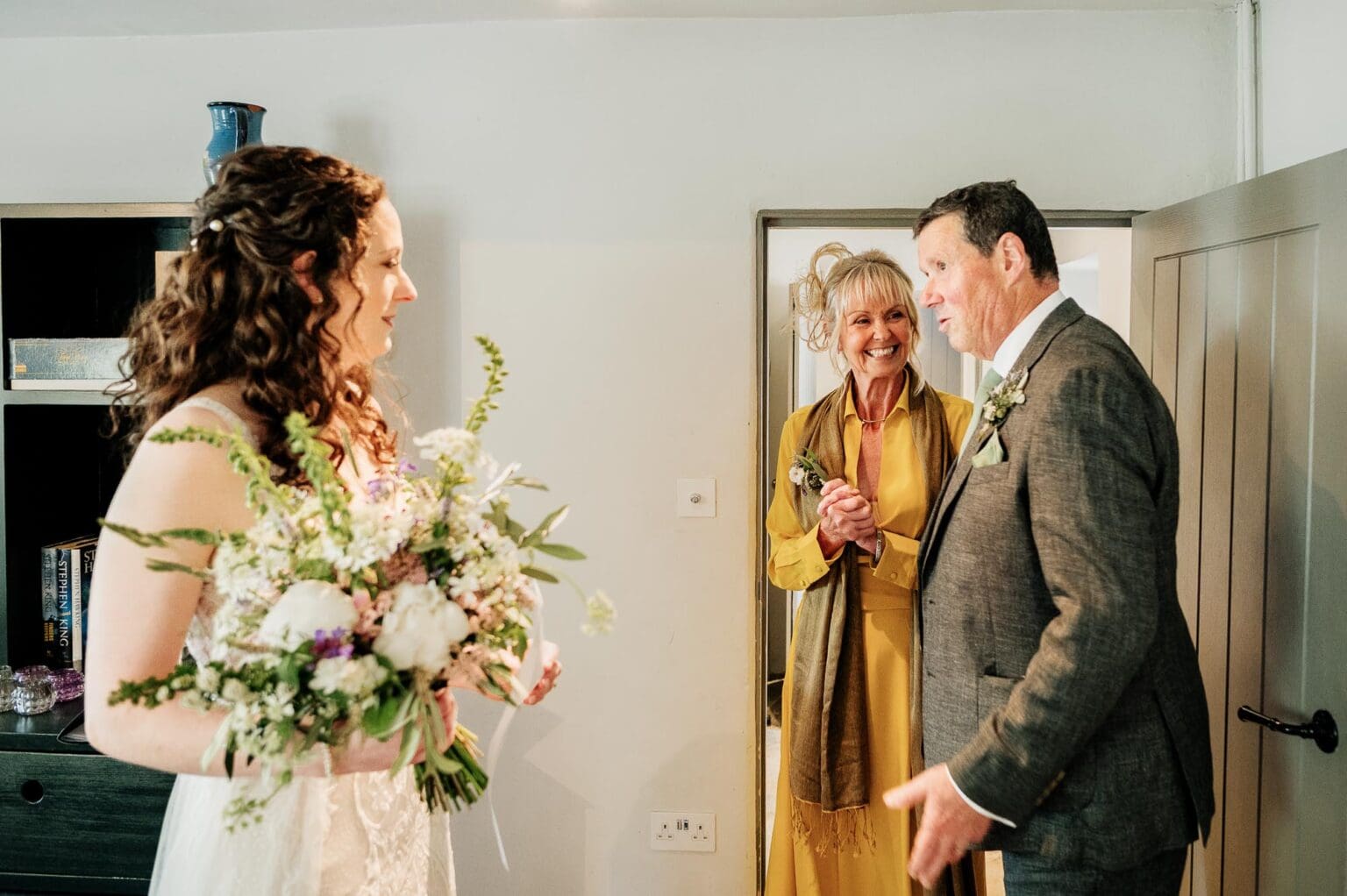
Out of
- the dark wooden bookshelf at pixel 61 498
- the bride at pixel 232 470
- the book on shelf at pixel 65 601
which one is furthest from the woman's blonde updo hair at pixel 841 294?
the book on shelf at pixel 65 601

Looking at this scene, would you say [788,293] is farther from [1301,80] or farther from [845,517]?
[1301,80]

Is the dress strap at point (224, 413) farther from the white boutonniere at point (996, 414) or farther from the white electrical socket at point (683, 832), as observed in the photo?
the white electrical socket at point (683, 832)

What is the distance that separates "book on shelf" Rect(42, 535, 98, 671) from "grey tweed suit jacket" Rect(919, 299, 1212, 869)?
2.27 meters

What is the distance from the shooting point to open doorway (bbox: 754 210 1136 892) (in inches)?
92.3

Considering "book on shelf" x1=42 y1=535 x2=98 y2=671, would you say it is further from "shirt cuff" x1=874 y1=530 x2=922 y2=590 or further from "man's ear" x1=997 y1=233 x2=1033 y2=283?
"man's ear" x1=997 y1=233 x2=1033 y2=283

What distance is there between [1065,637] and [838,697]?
0.88m

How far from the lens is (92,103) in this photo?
8.33ft

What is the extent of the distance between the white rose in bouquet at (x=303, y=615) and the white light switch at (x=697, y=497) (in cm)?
151

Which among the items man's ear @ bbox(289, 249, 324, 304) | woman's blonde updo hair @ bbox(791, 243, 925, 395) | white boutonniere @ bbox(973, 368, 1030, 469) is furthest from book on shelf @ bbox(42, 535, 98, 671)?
white boutonniere @ bbox(973, 368, 1030, 469)

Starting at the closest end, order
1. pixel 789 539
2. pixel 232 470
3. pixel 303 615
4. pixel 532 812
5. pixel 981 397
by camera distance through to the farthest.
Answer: pixel 303 615 < pixel 232 470 < pixel 981 397 < pixel 789 539 < pixel 532 812

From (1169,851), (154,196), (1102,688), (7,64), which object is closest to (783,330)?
(1102,688)

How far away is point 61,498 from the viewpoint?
2.46 m

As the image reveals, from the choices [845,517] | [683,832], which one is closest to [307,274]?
[845,517]

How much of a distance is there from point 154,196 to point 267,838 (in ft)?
6.62
